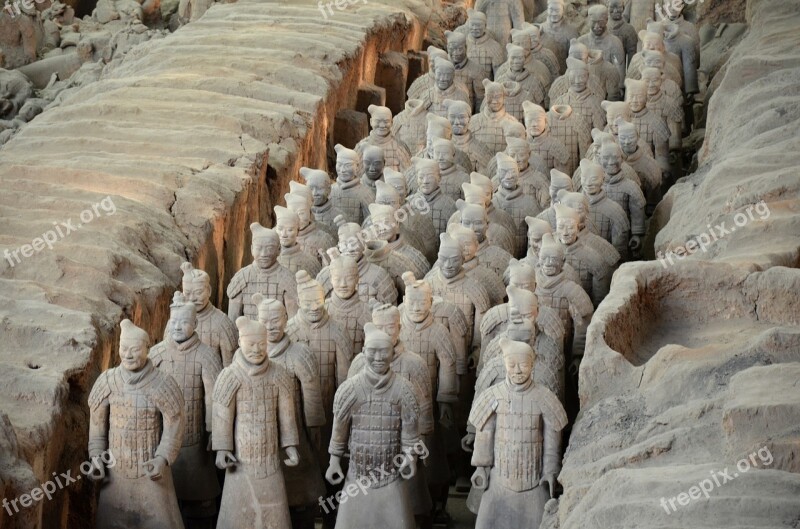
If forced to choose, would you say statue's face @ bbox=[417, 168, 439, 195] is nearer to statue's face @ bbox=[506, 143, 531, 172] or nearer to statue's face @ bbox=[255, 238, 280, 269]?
statue's face @ bbox=[506, 143, 531, 172]

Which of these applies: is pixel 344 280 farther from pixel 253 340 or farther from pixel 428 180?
pixel 428 180

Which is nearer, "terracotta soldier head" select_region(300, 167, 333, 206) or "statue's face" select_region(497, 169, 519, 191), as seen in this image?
"terracotta soldier head" select_region(300, 167, 333, 206)

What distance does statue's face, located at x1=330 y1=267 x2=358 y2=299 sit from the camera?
8.85 metres

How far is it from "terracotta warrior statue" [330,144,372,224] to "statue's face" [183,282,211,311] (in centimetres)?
210

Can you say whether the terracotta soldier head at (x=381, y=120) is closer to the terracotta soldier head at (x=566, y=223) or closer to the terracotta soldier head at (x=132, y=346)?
the terracotta soldier head at (x=566, y=223)

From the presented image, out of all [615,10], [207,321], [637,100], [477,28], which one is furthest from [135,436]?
[615,10]

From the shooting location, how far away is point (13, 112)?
14508mm

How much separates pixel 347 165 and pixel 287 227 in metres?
1.31

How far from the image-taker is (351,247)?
30.1 feet

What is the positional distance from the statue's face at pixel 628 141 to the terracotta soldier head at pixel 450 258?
246cm

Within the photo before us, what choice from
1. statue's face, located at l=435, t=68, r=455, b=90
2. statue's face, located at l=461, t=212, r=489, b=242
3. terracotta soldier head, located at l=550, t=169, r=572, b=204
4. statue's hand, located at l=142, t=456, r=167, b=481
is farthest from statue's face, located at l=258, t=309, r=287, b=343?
statue's face, located at l=435, t=68, r=455, b=90

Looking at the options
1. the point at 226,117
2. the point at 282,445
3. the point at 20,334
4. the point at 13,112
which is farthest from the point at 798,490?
the point at 13,112

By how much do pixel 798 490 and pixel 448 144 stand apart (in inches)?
217

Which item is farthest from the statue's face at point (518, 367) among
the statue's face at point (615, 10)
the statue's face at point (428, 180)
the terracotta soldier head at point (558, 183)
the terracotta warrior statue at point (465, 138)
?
the statue's face at point (615, 10)
